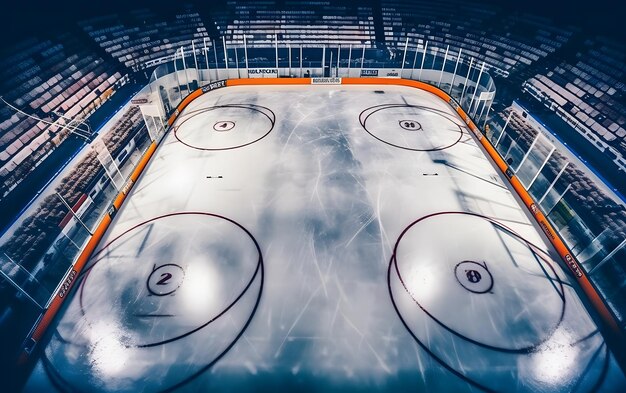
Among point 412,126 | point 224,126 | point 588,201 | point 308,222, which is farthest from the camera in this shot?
point 412,126

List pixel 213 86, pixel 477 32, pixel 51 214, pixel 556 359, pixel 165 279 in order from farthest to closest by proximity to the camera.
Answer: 1. pixel 477 32
2. pixel 213 86
3. pixel 51 214
4. pixel 165 279
5. pixel 556 359

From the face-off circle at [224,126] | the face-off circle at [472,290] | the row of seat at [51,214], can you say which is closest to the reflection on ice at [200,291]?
the face-off circle at [472,290]

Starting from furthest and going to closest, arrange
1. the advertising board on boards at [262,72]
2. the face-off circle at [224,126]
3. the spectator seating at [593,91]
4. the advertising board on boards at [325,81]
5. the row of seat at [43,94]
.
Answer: the advertising board on boards at [262,72]
the advertising board on boards at [325,81]
the face-off circle at [224,126]
the spectator seating at [593,91]
the row of seat at [43,94]

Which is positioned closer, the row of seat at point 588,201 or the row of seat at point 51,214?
the row of seat at point 51,214

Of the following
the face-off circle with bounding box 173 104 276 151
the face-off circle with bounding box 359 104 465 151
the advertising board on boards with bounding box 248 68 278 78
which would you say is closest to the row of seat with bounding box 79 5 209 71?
the advertising board on boards with bounding box 248 68 278 78

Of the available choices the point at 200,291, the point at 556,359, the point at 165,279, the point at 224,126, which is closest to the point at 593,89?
the point at 556,359

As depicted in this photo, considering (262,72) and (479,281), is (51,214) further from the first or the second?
(479,281)

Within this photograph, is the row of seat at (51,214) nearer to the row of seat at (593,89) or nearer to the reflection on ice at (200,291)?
the reflection on ice at (200,291)

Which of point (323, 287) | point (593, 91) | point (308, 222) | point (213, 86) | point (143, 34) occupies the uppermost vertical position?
point (143, 34)
